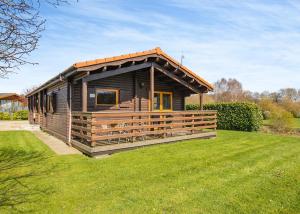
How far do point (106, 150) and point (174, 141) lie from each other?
137 inches

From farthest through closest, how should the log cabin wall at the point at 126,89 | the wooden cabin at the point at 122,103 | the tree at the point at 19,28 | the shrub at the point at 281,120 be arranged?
the shrub at the point at 281,120 < the log cabin wall at the point at 126,89 < the wooden cabin at the point at 122,103 < the tree at the point at 19,28

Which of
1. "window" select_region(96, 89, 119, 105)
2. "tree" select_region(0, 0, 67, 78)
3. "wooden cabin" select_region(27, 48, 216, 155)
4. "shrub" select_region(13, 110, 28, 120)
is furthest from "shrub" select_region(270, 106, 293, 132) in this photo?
"shrub" select_region(13, 110, 28, 120)

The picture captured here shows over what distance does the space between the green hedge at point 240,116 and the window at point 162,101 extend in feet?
16.1

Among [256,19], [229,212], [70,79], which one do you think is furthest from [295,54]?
[229,212]

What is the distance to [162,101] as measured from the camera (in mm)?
13969

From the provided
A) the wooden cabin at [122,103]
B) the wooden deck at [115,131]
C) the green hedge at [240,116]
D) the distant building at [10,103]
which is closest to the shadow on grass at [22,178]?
the wooden deck at [115,131]

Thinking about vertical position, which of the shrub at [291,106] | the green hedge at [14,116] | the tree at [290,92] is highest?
the tree at [290,92]

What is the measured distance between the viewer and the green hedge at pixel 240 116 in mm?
15867

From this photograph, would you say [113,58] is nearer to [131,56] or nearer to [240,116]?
[131,56]

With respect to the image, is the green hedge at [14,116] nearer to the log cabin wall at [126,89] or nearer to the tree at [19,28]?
Result: the log cabin wall at [126,89]

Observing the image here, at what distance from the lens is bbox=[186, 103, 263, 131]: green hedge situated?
15.9 metres

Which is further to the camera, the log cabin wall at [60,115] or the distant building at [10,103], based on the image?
the distant building at [10,103]

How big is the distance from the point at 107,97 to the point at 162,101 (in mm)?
3460

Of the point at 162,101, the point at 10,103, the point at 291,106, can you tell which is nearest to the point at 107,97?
the point at 162,101
